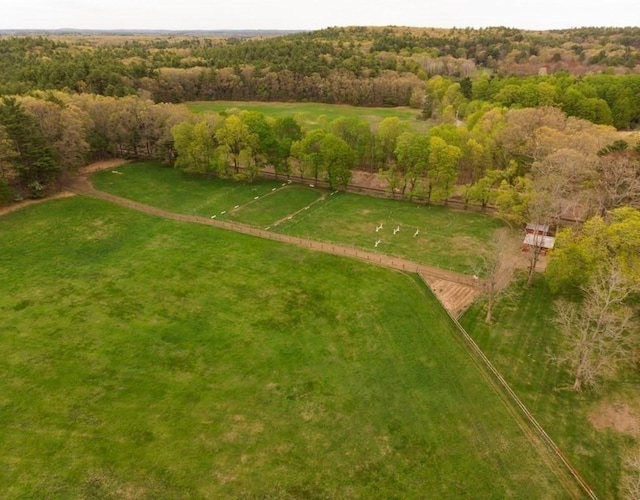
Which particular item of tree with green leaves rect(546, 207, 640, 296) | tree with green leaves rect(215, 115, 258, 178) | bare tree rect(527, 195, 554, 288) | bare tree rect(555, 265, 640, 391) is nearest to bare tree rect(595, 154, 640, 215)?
bare tree rect(527, 195, 554, 288)

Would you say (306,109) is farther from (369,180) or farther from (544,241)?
(544,241)

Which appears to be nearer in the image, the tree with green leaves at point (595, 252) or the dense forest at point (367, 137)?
the tree with green leaves at point (595, 252)

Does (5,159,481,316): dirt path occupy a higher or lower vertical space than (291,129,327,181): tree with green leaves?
lower

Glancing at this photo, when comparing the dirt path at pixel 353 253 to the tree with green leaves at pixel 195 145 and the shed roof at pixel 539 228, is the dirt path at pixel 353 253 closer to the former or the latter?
the shed roof at pixel 539 228

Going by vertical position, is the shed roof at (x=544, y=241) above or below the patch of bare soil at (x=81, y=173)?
above

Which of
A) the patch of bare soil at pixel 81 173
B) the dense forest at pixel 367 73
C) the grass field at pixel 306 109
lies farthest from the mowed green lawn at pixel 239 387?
the grass field at pixel 306 109

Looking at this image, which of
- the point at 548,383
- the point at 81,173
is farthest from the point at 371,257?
the point at 81,173

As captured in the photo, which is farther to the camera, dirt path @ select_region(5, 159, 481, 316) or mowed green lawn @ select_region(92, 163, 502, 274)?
mowed green lawn @ select_region(92, 163, 502, 274)

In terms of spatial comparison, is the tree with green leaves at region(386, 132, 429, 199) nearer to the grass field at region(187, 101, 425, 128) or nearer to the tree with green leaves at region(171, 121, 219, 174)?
the tree with green leaves at region(171, 121, 219, 174)

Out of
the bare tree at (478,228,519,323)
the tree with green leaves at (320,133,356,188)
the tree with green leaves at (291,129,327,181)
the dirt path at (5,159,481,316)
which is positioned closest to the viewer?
the bare tree at (478,228,519,323)
